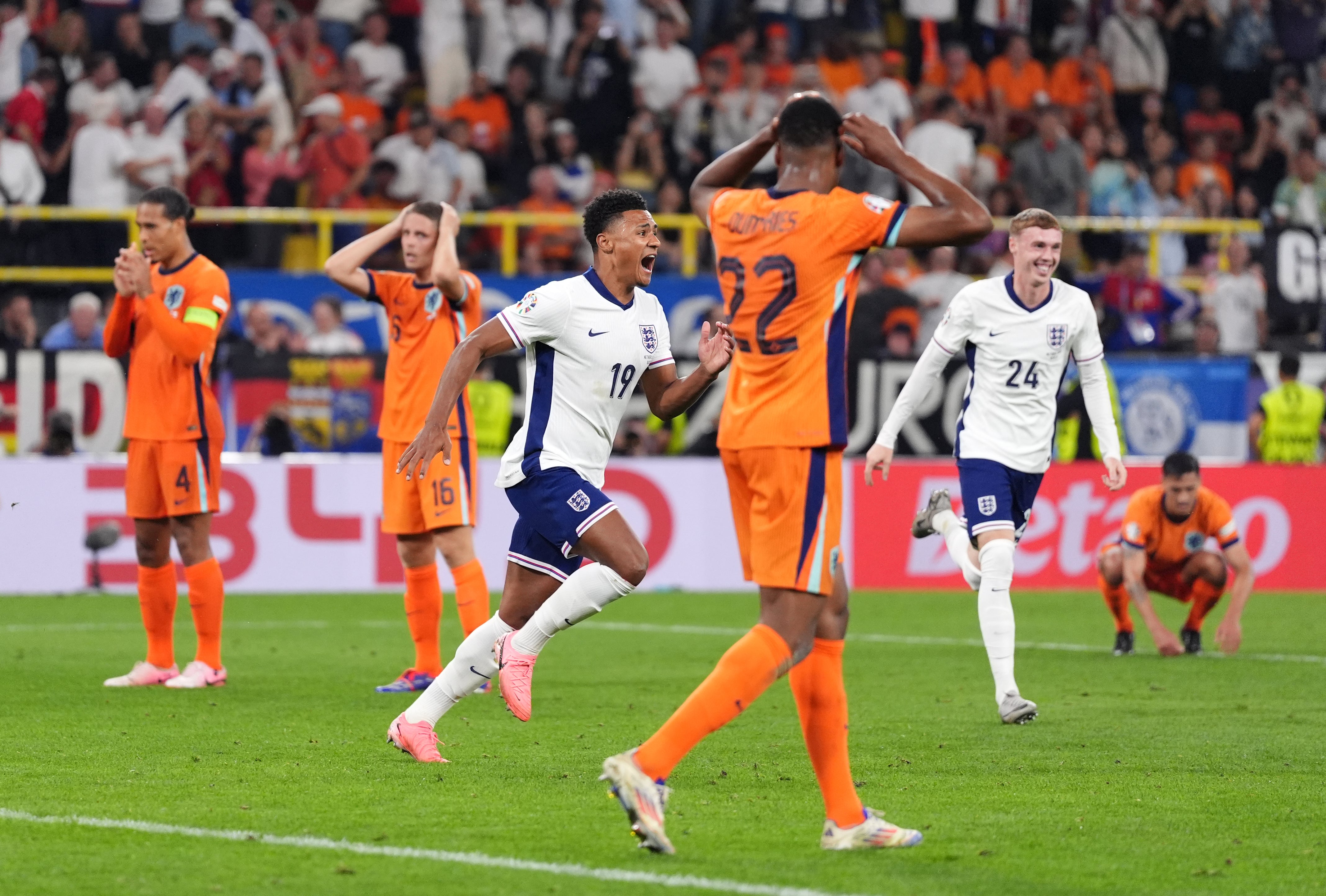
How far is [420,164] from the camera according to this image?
63.6 ft

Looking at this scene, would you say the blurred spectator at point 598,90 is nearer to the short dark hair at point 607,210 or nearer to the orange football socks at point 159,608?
the orange football socks at point 159,608

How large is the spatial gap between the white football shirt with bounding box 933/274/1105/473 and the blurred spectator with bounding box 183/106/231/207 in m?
11.2

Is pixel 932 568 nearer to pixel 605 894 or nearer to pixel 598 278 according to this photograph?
pixel 598 278

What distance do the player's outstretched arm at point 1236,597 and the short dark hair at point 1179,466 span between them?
551mm

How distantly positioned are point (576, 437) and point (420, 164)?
12562 millimetres

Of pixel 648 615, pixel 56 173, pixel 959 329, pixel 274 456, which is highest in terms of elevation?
pixel 56 173

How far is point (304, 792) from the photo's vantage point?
21.8 feet

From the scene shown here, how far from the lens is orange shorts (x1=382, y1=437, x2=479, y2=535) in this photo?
9.64 metres

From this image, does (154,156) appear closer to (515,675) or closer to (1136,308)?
(1136,308)

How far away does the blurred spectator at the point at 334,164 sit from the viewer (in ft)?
63.1

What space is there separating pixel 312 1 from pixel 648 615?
10.5m

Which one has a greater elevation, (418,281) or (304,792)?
(418,281)

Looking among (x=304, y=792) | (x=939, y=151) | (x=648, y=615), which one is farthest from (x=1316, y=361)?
(x=304, y=792)

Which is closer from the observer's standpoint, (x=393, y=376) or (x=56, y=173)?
(x=393, y=376)
